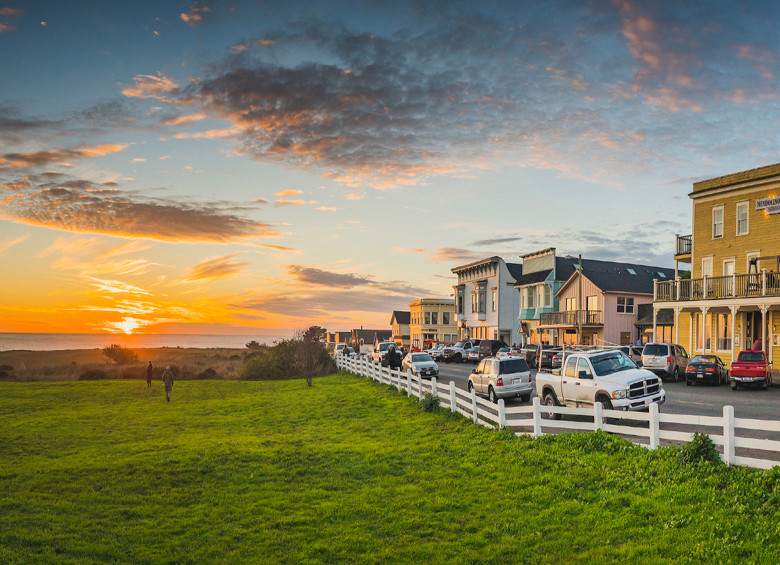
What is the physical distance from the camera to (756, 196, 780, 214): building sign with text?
32344 mm

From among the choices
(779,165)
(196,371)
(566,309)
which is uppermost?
(779,165)

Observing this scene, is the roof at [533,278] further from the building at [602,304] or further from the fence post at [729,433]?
the fence post at [729,433]

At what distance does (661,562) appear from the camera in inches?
323

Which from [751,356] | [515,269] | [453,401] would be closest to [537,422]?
[453,401]

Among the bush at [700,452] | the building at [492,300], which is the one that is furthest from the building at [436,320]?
the bush at [700,452]

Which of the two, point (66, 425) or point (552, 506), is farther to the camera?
point (66, 425)

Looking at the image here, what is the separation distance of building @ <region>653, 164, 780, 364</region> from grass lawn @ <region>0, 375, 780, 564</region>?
2233 cm

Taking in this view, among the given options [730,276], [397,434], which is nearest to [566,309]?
[730,276]

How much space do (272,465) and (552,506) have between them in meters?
7.18

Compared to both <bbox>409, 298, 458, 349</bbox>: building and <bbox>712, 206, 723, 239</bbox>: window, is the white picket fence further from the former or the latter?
<bbox>409, 298, 458, 349</bbox>: building

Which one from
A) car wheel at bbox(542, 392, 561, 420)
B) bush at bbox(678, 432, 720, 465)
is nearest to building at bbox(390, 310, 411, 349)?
car wheel at bbox(542, 392, 561, 420)

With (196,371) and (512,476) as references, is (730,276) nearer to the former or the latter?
(512,476)

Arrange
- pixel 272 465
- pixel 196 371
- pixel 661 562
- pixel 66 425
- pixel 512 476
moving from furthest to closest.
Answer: pixel 196 371 → pixel 66 425 → pixel 272 465 → pixel 512 476 → pixel 661 562

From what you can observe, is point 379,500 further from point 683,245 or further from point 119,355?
point 119,355
